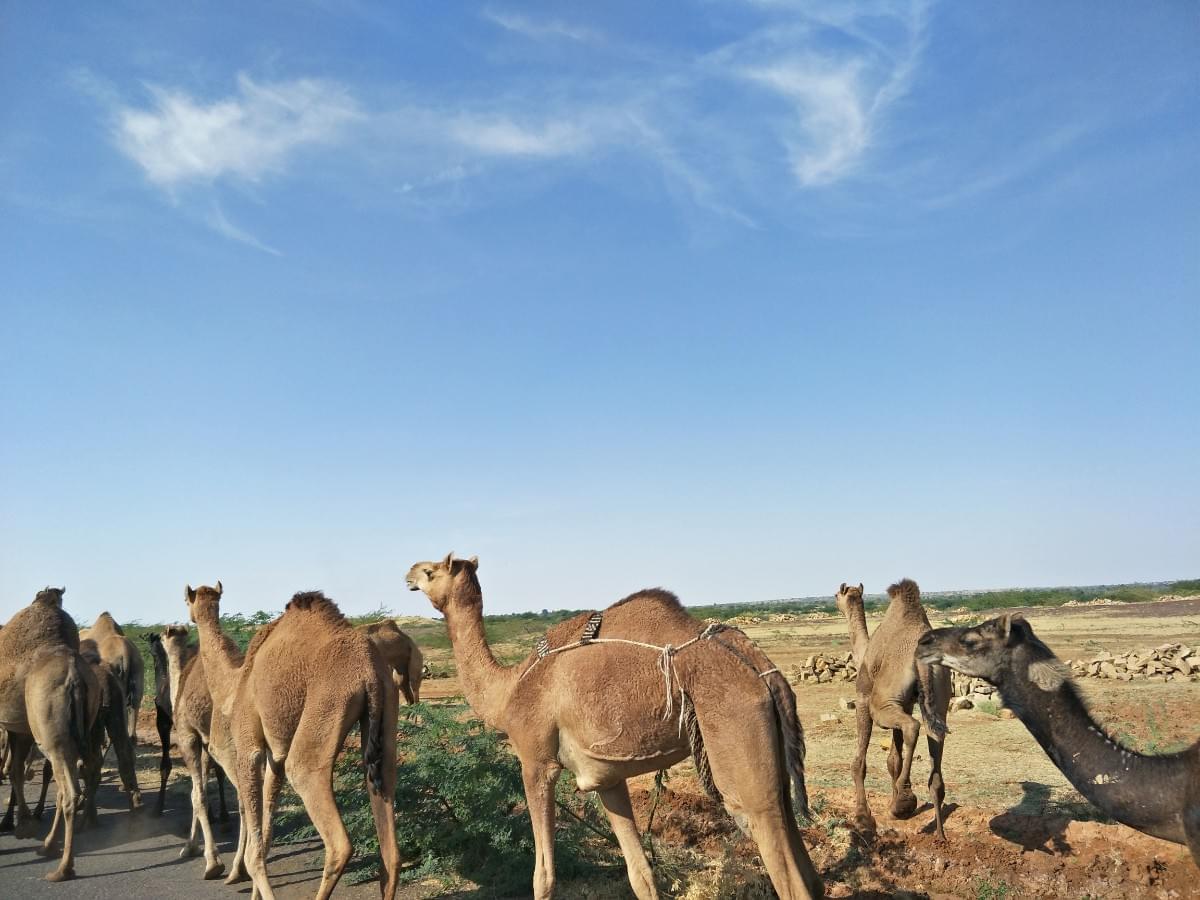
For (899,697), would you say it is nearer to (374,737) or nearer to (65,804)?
(374,737)

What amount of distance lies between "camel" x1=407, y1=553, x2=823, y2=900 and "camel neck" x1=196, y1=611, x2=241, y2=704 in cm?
288

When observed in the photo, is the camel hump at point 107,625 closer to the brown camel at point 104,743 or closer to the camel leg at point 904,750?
the brown camel at point 104,743

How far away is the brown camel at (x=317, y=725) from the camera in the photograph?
23.5ft

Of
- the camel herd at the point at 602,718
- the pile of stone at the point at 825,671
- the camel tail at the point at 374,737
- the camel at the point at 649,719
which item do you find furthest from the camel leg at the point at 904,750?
the pile of stone at the point at 825,671

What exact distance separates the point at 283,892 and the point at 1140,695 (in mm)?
19311

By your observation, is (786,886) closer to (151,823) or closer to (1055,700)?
(1055,700)

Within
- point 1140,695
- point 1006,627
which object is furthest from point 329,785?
point 1140,695

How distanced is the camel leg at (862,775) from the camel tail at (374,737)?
544 cm

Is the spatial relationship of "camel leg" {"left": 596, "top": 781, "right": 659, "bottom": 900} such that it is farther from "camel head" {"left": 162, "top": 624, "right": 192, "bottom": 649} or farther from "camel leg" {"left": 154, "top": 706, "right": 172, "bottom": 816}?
"camel leg" {"left": 154, "top": 706, "right": 172, "bottom": 816}

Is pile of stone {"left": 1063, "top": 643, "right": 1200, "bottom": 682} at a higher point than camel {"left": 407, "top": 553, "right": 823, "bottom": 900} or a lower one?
lower

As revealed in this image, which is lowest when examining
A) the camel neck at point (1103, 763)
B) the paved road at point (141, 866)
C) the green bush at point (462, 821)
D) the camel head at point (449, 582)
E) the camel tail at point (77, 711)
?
the paved road at point (141, 866)

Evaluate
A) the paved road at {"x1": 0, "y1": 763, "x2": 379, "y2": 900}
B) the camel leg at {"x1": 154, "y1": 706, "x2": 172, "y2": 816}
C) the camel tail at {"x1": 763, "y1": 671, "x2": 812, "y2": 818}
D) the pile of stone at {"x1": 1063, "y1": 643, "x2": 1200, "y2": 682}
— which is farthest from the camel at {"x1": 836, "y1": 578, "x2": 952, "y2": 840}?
the pile of stone at {"x1": 1063, "y1": 643, "x2": 1200, "y2": 682}

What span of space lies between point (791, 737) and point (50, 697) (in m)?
8.71

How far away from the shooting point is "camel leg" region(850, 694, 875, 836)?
33.5ft
